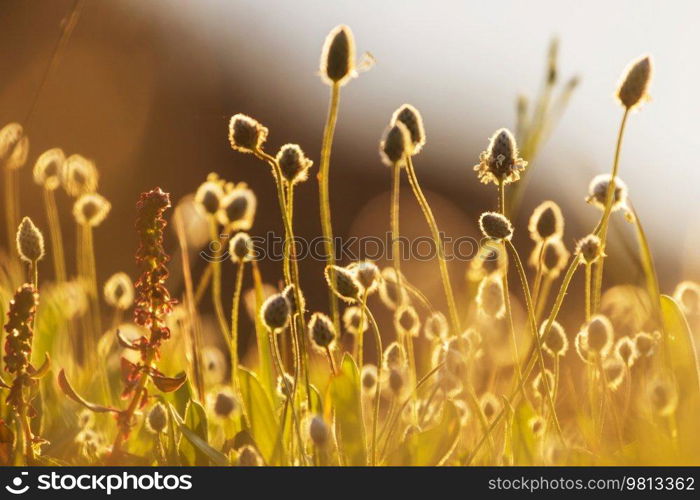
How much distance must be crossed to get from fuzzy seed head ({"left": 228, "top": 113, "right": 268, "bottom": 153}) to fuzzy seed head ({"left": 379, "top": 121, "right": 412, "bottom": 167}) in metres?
0.26

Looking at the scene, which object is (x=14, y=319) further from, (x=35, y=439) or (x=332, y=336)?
(x=332, y=336)

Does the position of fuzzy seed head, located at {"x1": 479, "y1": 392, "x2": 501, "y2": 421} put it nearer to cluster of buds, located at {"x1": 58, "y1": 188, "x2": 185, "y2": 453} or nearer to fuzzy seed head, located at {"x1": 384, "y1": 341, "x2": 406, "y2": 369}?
fuzzy seed head, located at {"x1": 384, "y1": 341, "x2": 406, "y2": 369}

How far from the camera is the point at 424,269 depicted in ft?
10.4

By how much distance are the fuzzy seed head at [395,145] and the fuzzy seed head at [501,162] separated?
0.15 meters

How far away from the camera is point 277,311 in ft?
4.81

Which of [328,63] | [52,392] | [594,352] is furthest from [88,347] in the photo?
[594,352]

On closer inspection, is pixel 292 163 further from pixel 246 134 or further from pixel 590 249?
pixel 590 249

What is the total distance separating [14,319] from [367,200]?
5.77 meters

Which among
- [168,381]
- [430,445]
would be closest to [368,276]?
[430,445]

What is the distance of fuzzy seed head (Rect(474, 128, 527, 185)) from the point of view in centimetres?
166

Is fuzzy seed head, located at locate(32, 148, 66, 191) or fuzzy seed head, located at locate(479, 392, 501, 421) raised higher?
fuzzy seed head, located at locate(32, 148, 66, 191)

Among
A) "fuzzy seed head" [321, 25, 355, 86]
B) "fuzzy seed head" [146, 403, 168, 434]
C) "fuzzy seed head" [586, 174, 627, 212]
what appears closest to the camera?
"fuzzy seed head" [146, 403, 168, 434]

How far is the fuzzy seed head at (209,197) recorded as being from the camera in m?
2.13

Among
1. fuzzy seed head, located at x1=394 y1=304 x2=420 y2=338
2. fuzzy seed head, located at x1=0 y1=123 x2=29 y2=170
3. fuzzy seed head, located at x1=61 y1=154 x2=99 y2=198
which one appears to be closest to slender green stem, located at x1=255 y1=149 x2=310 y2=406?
fuzzy seed head, located at x1=394 y1=304 x2=420 y2=338
